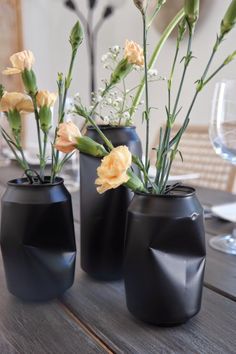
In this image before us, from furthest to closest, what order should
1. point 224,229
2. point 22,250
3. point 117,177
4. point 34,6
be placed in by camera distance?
1. point 34,6
2. point 224,229
3. point 22,250
4. point 117,177

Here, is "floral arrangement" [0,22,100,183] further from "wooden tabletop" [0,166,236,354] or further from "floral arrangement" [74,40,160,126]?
"wooden tabletop" [0,166,236,354]

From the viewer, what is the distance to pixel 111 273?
20.3 inches

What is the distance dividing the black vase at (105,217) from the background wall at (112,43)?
149 centimetres

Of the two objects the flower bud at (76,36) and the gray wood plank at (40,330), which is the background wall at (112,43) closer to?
the flower bud at (76,36)

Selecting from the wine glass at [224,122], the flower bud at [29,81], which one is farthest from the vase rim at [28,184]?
the wine glass at [224,122]

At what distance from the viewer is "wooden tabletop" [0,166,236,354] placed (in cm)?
37

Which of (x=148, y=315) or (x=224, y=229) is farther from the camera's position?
(x=224, y=229)

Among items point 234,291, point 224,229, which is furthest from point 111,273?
point 224,229

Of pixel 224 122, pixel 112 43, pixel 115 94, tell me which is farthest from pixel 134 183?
pixel 112 43

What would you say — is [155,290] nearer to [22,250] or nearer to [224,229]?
[22,250]

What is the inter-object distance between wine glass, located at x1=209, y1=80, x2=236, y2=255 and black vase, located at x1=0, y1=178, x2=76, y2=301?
0.32 m

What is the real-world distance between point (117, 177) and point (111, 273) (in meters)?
0.21

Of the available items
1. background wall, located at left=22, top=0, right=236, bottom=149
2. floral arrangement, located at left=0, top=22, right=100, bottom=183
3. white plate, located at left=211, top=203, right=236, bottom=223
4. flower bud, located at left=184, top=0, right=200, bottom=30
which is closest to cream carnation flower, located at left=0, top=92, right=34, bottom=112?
floral arrangement, located at left=0, top=22, right=100, bottom=183

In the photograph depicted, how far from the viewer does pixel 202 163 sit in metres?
1.57
